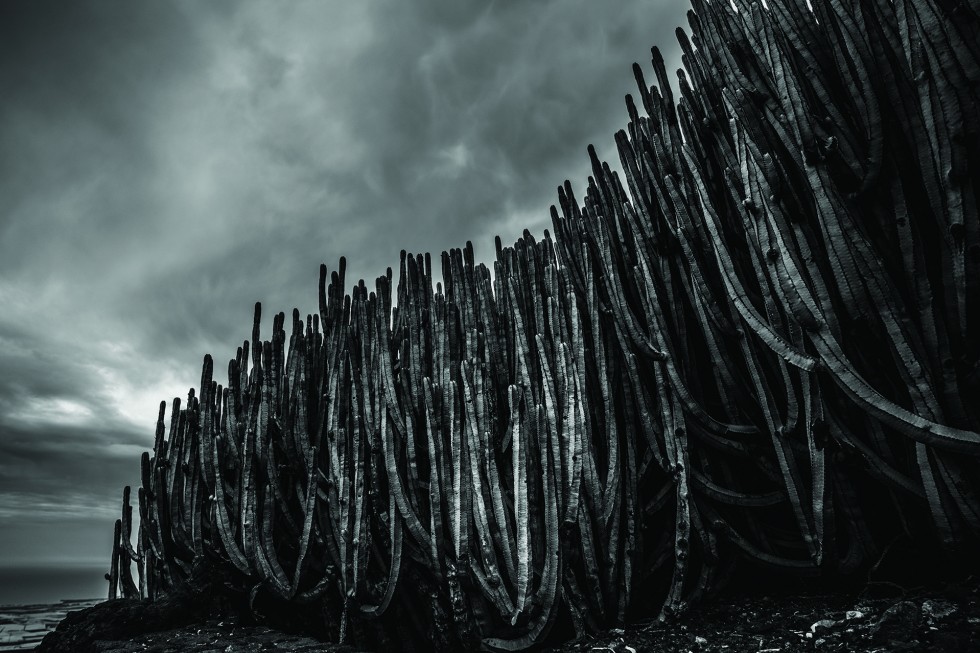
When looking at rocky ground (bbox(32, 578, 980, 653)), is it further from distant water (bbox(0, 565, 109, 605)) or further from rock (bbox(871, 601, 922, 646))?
→ distant water (bbox(0, 565, 109, 605))

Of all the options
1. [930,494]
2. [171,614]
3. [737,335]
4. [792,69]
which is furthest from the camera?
[171,614]

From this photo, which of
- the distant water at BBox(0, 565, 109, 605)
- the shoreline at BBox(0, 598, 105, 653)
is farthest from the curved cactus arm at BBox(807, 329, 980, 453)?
the distant water at BBox(0, 565, 109, 605)

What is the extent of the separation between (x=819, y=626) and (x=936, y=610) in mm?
300

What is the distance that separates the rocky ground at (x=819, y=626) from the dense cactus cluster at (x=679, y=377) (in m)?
0.13

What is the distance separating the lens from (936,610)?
1367 mm

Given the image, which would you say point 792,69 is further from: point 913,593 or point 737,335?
point 913,593

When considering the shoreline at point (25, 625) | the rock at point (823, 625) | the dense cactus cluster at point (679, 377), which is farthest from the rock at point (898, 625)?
the shoreline at point (25, 625)

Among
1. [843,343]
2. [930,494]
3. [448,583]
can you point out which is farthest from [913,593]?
[448,583]

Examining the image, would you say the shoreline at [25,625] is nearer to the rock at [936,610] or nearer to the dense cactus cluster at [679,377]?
the dense cactus cluster at [679,377]

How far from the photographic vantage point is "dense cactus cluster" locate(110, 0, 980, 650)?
1581 millimetres

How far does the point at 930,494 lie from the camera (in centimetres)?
156

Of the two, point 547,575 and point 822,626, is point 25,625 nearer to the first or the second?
point 547,575

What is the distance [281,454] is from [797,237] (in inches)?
124

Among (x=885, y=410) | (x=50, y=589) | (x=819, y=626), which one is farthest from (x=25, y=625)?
(x=50, y=589)
